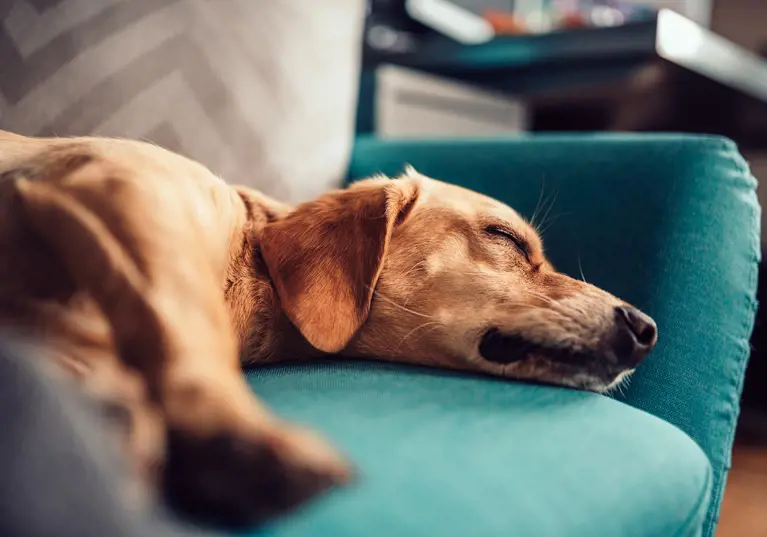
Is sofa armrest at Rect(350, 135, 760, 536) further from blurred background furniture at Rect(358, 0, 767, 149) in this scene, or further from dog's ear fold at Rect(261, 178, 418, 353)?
blurred background furniture at Rect(358, 0, 767, 149)

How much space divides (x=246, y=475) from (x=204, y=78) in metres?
1.26

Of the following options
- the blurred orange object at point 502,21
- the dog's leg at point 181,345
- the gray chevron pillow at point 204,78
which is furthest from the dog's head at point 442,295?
the blurred orange object at point 502,21

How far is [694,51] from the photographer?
8.47ft

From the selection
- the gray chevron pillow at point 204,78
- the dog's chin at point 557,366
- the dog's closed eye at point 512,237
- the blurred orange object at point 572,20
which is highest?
the blurred orange object at point 572,20

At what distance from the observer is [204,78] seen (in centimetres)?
160

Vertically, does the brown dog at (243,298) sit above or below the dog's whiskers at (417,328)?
above

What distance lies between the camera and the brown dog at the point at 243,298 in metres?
0.58

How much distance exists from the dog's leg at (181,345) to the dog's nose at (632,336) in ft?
2.23

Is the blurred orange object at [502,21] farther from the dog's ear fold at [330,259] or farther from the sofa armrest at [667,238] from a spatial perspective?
the dog's ear fold at [330,259]

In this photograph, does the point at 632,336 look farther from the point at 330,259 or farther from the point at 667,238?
the point at 330,259

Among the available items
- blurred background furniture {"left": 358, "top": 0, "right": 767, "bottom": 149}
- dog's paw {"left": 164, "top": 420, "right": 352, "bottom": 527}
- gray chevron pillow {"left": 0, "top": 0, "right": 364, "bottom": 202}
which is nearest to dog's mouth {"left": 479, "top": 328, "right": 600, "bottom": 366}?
dog's paw {"left": 164, "top": 420, "right": 352, "bottom": 527}

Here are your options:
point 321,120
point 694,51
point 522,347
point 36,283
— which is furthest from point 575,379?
point 694,51

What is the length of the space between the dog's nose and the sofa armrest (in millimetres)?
101

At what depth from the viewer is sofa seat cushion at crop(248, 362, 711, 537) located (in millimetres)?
653
